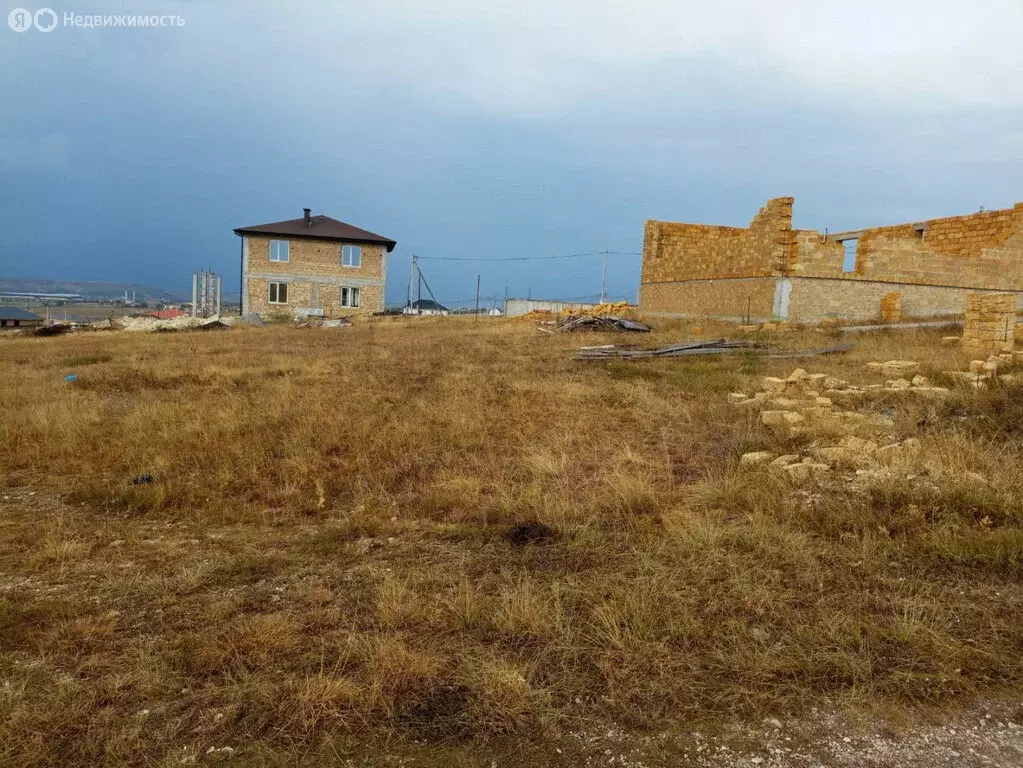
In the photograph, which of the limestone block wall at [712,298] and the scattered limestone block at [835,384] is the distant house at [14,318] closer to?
the limestone block wall at [712,298]

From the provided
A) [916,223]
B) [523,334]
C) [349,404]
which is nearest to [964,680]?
[349,404]

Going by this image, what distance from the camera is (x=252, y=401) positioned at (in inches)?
352

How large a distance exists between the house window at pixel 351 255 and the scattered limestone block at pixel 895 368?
30294 millimetres

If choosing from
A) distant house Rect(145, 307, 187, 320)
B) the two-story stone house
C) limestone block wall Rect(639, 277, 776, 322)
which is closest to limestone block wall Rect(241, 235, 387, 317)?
the two-story stone house

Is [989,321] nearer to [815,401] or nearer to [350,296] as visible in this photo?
[815,401]

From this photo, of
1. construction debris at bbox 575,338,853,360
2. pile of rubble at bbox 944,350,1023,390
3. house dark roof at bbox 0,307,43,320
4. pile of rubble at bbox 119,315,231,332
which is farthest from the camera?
house dark roof at bbox 0,307,43,320

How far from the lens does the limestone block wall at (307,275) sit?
3450 centimetres

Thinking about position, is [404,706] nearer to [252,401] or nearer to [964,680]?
[964,680]

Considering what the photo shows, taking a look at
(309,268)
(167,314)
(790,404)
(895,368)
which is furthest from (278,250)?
(790,404)

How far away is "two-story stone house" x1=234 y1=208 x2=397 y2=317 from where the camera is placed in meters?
34.5

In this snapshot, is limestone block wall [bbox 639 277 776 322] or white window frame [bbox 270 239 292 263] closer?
limestone block wall [bbox 639 277 776 322]

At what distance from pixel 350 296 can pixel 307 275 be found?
8.76ft

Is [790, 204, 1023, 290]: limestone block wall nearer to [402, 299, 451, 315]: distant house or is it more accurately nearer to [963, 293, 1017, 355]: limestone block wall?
[963, 293, 1017, 355]: limestone block wall

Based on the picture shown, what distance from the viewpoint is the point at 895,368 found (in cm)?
1074
